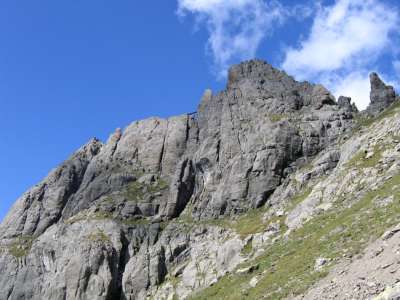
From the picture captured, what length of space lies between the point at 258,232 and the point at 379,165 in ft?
80.2

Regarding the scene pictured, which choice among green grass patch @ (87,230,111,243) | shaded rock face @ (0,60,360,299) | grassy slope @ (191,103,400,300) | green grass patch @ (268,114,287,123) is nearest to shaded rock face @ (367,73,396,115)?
shaded rock face @ (0,60,360,299)

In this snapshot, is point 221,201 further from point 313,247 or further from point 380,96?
point 313,247

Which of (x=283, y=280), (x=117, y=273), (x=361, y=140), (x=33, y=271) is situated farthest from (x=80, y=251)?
(x=283, y=280)

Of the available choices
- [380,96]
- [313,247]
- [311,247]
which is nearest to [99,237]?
[311,247]

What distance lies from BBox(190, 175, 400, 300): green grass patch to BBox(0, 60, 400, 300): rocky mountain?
0.91 feet

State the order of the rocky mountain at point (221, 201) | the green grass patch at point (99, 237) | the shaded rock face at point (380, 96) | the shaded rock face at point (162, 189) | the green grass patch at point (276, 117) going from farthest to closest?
1. the green grass patch at point (276, 117)
2. the shaded rock face at point (380, 96)
3. the green grass patch at point (99, 237)
4. the shaded rock face at point (162, 189)
5. the rocky mountain at point (221, 201)

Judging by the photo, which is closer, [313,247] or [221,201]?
[313,247]

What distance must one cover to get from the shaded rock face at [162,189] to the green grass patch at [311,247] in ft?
56.5

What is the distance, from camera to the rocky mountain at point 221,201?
65.0 metres

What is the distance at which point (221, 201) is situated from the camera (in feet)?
364

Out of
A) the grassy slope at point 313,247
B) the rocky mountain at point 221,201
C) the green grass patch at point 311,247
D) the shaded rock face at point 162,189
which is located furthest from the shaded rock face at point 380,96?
the green grass patch at point 311,247

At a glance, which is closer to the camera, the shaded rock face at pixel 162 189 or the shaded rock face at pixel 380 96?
the shaded rock face at pixel 162 189

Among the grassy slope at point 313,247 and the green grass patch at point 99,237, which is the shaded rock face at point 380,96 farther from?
the green grass patch at point 99,237

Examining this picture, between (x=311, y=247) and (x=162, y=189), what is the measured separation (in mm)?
74923
